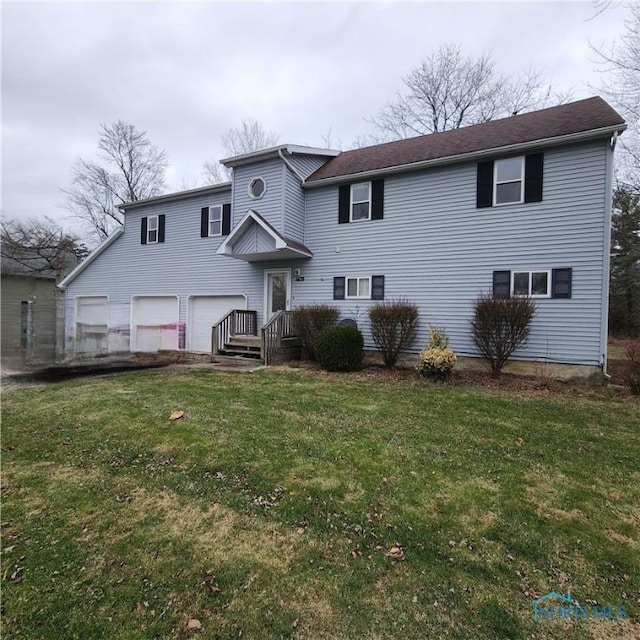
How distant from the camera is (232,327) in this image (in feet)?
38.7

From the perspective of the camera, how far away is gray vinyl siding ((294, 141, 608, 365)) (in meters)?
8.26

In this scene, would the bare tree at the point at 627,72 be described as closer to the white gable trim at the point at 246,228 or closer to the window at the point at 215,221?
the white gable trim at the point at 246,228

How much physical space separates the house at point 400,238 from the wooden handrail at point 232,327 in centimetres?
4

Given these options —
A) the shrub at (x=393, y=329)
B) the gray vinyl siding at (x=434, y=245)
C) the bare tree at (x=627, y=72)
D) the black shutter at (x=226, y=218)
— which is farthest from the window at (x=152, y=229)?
the bare tree at (x=627, y=72)

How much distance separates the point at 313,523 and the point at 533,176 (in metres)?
9.63

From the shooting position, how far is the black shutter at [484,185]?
30.7 ft

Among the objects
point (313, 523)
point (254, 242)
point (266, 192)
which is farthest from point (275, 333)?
point (313, 523)

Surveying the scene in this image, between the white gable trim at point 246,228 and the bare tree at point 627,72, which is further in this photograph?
the white gable trim at point 246,228

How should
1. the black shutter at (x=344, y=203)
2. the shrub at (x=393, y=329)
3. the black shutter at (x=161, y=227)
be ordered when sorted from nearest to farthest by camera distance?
the shrub at (x=393, y=329) → the black shutter at (x=344, y=203) → the black shutter at (x=161, y=227)

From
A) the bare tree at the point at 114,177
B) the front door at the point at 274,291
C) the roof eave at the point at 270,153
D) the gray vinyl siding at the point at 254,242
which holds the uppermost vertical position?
the bare tree at the point at 114,177

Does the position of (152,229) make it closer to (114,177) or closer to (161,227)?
(161,227)

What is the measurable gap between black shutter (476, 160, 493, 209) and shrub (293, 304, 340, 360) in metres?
4.96

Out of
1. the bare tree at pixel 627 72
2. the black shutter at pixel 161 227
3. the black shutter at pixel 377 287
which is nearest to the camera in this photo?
the bare tree at pixel 627 72

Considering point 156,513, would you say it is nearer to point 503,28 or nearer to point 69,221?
point 503,28
